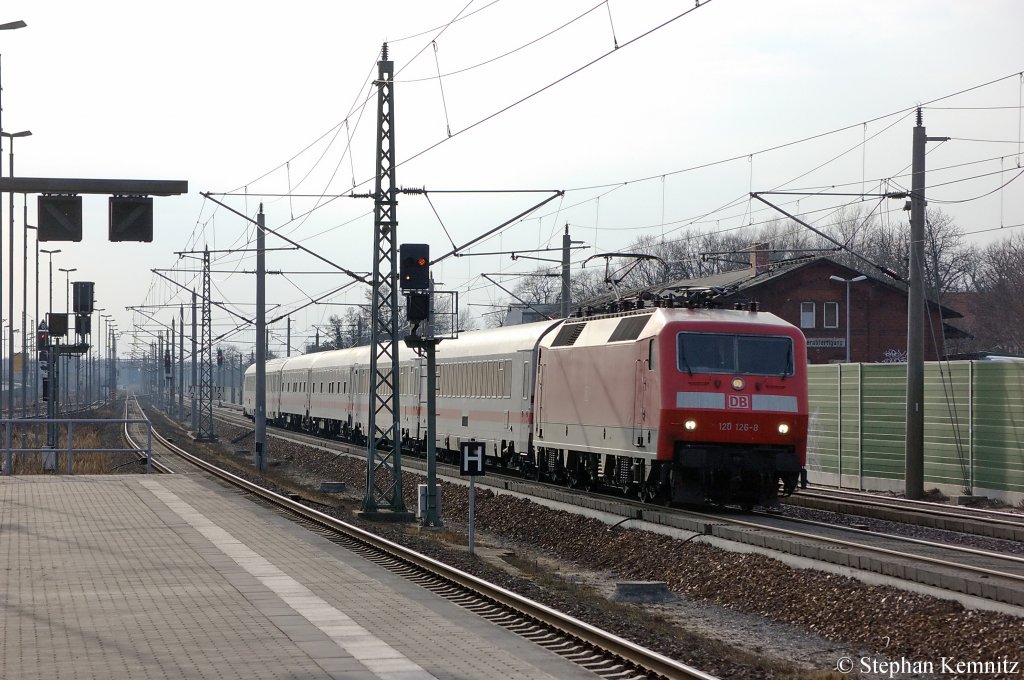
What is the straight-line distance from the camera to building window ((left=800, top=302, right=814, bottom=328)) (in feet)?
194

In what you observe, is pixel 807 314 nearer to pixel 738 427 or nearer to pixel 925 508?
pixel 925 508

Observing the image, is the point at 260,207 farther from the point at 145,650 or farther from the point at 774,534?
the point at 145,650

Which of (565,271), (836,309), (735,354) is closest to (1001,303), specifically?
(836,309)

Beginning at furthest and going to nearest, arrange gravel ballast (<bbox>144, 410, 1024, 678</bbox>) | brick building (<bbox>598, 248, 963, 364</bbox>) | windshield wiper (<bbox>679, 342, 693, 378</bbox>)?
brick building (<bbox>598, 248, 963, 364</bbox>) < windshield wiper (<bbox>679, 342, 693, 378</bbox>) < gravel ballast (<bbox>144, 410, 1024, 678</bbox>)

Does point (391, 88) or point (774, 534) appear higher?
point (391, 88)

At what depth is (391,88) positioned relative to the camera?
76.2 ft

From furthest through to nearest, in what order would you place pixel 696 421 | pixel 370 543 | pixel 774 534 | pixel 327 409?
pixel 327 409
pixel 696 421
pixel 370 543
pixel 774 534

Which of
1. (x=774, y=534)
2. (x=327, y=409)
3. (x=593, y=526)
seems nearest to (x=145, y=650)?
(x=774, y=534)

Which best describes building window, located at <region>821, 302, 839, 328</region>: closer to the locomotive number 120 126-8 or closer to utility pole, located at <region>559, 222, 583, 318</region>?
utility pole, located at <region>559, 222, 583, 318</region>

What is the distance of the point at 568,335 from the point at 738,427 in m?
6.27

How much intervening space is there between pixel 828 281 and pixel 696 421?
40681 millimetres

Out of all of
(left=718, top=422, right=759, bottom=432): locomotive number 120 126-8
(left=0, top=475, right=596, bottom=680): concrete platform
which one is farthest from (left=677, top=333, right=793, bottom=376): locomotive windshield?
(left=0, top=475, right=596, bottom=680): concrete platform

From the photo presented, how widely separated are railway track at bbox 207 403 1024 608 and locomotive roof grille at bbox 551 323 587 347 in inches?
142

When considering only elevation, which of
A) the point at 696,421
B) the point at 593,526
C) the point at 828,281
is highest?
the point at 828,281
